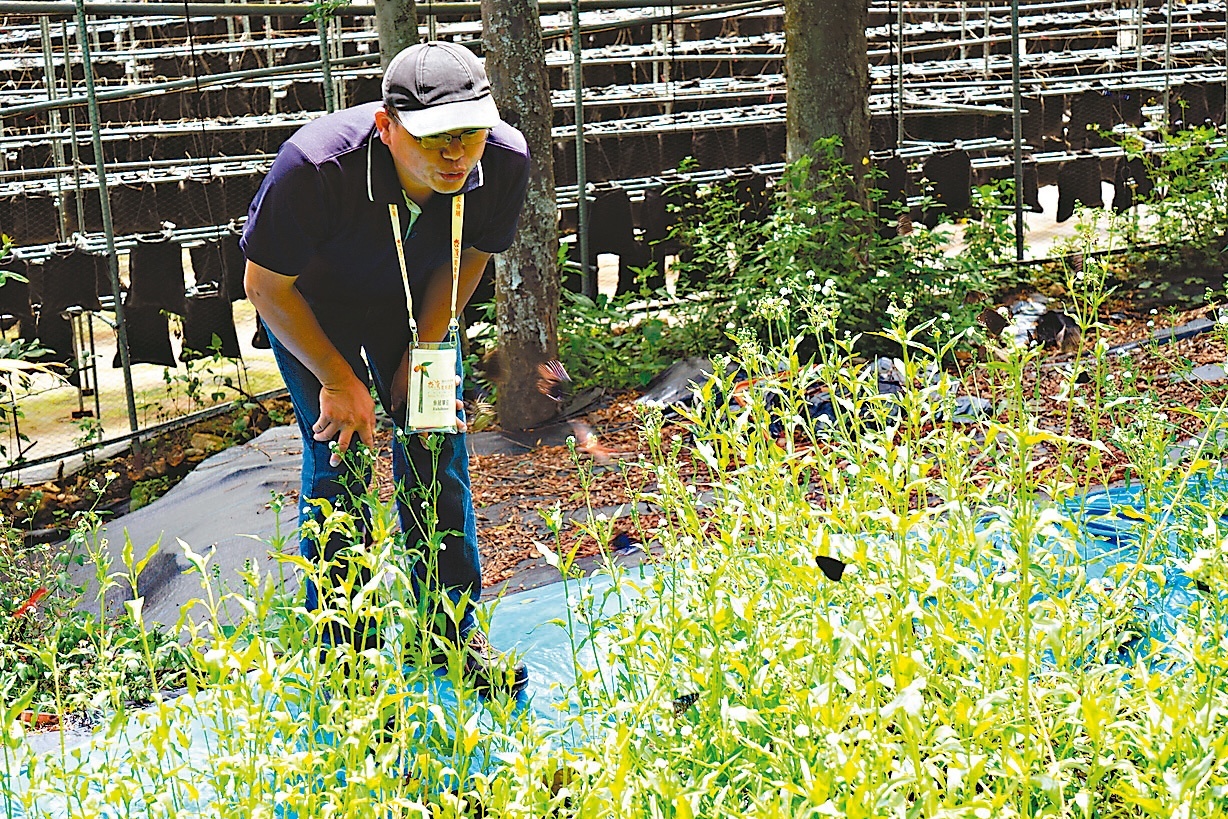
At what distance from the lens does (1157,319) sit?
664cm

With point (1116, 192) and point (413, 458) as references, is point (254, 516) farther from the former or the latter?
point (1116, 192)

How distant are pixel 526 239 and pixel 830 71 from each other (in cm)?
168

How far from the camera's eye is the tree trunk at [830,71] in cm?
631

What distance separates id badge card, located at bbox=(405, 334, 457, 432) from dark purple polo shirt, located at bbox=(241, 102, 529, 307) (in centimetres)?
22

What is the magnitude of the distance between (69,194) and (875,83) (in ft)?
18.7

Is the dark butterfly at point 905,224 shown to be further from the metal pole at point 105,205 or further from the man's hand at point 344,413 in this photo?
the man's hand at point 344,413

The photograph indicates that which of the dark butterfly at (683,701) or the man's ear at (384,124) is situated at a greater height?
the man's ear at (384,124)

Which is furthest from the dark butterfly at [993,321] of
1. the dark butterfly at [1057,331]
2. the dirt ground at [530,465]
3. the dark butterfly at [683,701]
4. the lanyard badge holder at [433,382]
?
the dark butterfly at [683,701]

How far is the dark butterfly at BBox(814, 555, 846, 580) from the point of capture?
69.8 inches

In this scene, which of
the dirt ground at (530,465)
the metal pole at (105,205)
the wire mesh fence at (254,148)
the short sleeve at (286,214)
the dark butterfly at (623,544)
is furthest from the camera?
the wire mesh fence at (254,148)

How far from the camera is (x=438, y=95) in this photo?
8.48ft

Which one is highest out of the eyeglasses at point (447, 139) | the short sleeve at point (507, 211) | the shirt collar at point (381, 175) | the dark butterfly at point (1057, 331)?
the eyeglasses at point (447, 139)

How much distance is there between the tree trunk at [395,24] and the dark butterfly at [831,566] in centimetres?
418

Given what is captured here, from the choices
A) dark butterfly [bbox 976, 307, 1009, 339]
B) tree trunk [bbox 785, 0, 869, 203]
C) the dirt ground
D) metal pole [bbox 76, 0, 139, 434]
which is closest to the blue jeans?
the dirt ground
